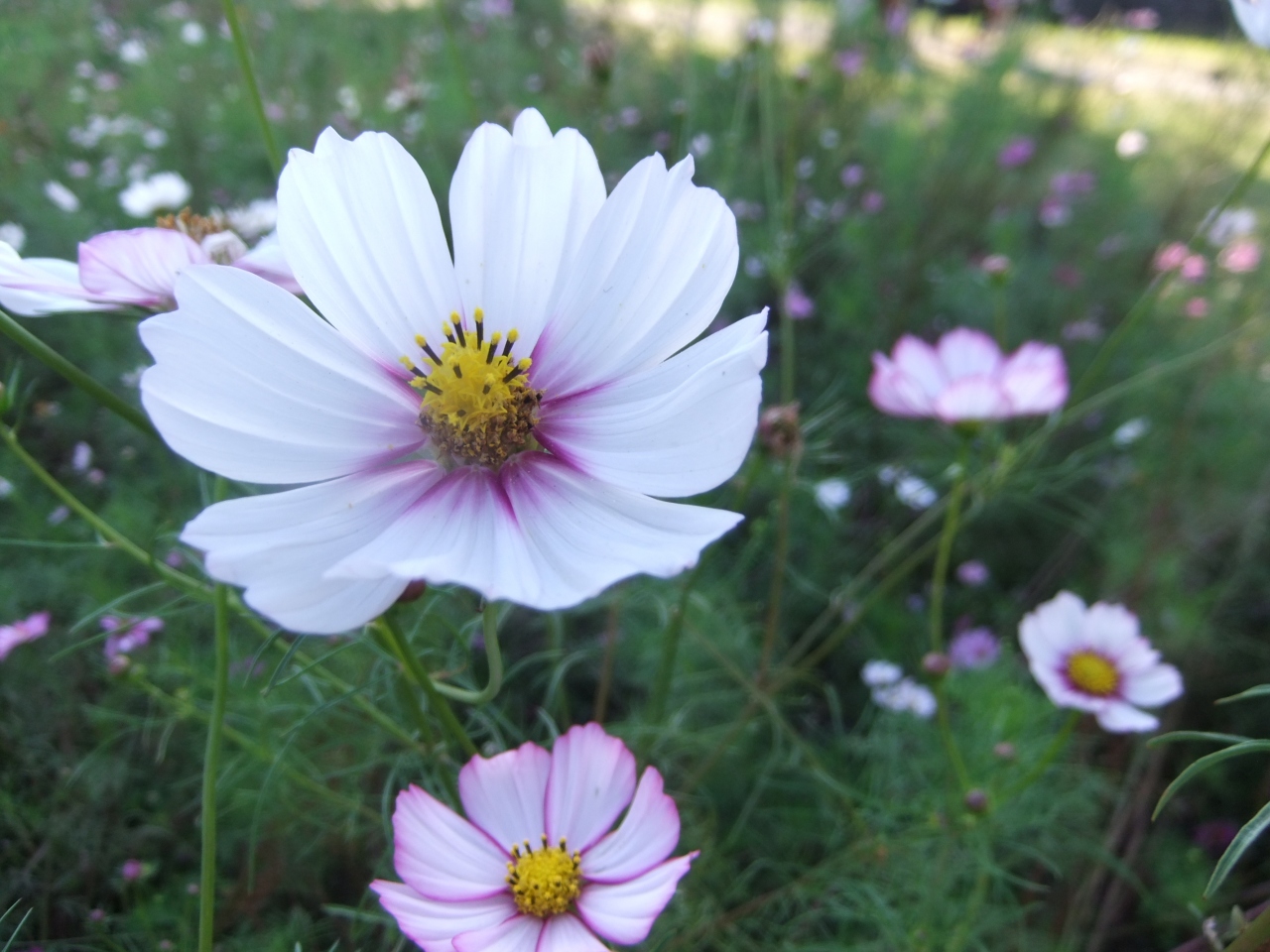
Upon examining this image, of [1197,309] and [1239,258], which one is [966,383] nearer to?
[1197,309]

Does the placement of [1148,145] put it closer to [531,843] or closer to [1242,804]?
[1242,804]

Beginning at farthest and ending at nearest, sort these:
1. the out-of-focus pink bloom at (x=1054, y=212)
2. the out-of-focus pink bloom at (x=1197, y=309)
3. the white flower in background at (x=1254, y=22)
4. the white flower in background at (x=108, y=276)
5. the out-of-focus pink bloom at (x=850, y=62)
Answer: the out-of-focus pink bloom at (x=850, y=62) → the out-of-focus pink bloom at (x=1054, y=212) → the out-of-focus pink bloom at (x=1197, y=309) → the white flower in background at (x=1254, y=22) → the white flower in background at (x=108, y=276)

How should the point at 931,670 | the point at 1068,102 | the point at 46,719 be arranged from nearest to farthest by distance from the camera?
the point at 931,670, the point at 46,719, the point at 1068,102

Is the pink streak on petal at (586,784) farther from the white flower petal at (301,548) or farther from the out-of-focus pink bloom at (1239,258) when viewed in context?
the out-of-focus pink bloom at (1239,258)

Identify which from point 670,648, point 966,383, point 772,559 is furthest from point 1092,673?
point 772,559

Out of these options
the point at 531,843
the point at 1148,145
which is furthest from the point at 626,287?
the point at 1148,145

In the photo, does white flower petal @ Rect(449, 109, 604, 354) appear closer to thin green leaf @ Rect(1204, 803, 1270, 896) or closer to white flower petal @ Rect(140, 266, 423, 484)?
white flower petal @ Rect(140, 266, 423, 484)

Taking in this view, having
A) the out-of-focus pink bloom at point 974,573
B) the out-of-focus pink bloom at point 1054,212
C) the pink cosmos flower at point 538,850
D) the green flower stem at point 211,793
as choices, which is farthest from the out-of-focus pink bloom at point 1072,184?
the green flower stem at point 211,793
